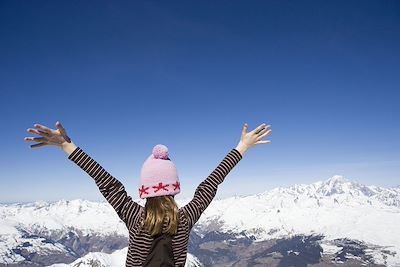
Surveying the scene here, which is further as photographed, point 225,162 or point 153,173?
point 225,162

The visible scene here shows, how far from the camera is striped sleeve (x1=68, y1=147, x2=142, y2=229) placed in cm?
457

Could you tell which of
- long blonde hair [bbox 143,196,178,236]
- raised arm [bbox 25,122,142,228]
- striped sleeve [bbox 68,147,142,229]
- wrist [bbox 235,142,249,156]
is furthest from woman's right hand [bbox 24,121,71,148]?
wrist [bbox 235,142,249,156]

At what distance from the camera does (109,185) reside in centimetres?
460

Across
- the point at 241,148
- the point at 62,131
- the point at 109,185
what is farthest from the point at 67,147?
the point at 241,148

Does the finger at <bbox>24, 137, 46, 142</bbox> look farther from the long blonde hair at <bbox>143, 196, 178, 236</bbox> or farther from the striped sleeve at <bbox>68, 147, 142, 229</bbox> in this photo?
the long blonde hair at <bbox>143, 196, 178, 236</bbox>

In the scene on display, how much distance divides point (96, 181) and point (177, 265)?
139 cm

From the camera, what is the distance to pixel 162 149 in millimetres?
4695

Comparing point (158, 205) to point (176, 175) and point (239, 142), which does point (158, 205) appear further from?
point (239, 142)

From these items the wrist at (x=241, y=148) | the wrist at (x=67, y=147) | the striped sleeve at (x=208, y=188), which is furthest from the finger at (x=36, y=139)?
the wrist at (x=241, y=148)

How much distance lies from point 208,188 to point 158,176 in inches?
36.0

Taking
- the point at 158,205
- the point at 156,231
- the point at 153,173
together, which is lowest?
the point at 156,231

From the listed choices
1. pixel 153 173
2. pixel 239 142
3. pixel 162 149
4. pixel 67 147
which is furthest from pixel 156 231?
pixel 239 142

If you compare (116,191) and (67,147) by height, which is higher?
(67,147)

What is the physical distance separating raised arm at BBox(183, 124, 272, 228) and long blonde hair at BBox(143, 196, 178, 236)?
43 cm
